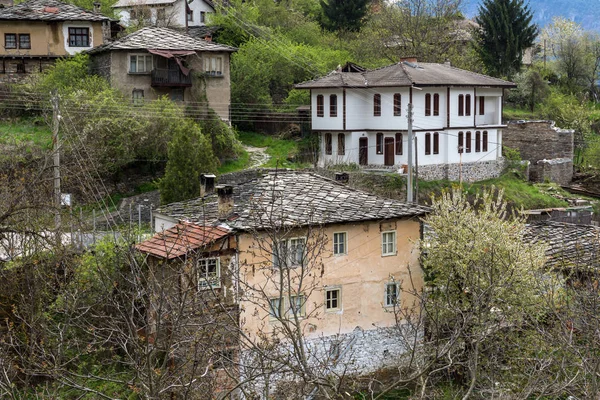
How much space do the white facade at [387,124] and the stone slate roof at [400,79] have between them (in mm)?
428

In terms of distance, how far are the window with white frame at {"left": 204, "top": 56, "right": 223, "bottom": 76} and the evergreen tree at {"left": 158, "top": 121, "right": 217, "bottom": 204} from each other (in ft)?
31.1

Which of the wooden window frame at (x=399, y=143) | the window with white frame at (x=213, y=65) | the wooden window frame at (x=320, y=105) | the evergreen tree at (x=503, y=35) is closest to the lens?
the wooden window frame at (x=399, y=143)

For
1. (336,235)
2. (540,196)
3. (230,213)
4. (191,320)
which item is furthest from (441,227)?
(540,196)

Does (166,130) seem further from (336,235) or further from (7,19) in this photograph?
(336,235)

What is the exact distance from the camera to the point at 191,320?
17125mm

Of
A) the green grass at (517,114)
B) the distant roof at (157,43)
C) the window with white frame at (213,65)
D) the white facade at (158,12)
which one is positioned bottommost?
the green grass at (517,114)

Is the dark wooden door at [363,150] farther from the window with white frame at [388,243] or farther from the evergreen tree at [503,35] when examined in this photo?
the evergreen tree at [503,35]

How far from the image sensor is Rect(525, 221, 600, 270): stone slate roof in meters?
23.2

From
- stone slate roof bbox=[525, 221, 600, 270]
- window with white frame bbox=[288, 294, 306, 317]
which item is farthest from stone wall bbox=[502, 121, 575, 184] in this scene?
window with white frame bbox=[288, 294, 306, 317]

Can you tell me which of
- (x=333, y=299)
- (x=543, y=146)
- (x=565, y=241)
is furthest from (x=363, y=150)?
(x=333, y=299)

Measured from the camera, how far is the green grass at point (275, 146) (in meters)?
42.8

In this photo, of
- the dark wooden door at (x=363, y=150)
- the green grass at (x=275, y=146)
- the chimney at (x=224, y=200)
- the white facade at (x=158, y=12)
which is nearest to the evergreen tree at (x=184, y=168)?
the green grass at (x=275, y=146)

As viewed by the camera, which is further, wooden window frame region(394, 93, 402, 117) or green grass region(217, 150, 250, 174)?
wooden window frame region(394, 93, 402, 117)

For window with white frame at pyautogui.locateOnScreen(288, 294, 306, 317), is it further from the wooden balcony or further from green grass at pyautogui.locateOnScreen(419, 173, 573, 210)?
the wooden balcony
